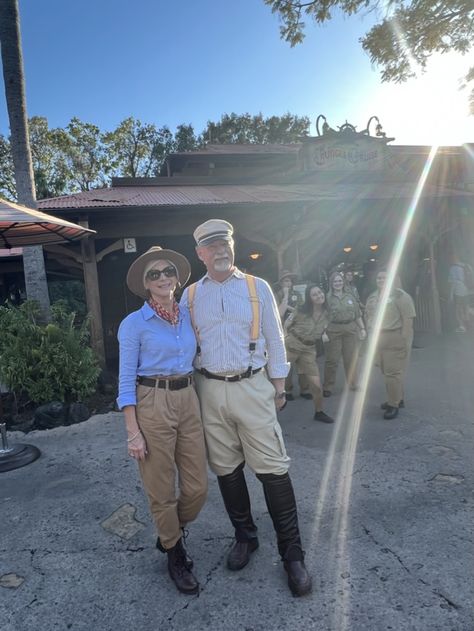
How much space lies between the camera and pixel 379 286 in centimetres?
511

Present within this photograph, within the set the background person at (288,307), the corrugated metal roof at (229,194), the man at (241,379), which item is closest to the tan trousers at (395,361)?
the background person at (288,307)

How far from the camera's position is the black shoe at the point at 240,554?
2.51m

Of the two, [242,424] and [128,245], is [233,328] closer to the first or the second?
[242,424]

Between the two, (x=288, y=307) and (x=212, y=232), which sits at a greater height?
(x=212, y=232)

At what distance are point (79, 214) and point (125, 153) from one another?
81.5 feet

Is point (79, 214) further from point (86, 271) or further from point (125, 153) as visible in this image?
point (125, 153)

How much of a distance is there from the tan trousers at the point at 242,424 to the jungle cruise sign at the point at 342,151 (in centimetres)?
965

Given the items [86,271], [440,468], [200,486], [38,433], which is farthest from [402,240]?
[200,486]

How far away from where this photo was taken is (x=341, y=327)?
18.8 feet

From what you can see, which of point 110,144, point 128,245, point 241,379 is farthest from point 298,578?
point 110,144

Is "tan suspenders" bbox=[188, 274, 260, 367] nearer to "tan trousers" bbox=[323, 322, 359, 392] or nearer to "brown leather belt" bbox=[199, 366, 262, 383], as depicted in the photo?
"brown leather belt" bbox=[199, 366, 262, 383]

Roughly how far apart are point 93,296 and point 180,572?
6008 mm

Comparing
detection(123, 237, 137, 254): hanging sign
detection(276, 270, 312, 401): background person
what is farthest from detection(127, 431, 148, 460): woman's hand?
detection(123, 237, 137, 254): hanging sign

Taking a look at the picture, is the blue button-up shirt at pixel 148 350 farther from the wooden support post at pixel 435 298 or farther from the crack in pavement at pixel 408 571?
the wooden support post at pixel 435 298
